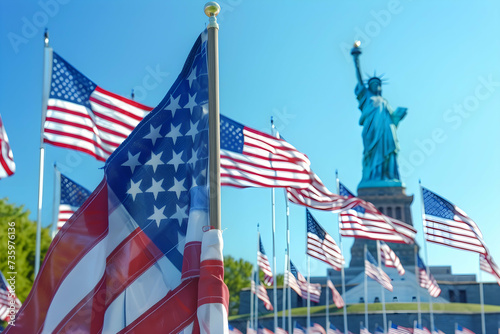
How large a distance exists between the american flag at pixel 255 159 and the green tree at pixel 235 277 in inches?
3065

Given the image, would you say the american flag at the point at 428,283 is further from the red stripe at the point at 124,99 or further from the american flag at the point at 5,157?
the american flag at the point at 5,157

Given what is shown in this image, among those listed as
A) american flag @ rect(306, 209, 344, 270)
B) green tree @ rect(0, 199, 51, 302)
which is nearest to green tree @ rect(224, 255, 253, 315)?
green tree @ rect(0, 199, 51, 302)

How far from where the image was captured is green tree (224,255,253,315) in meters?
92.1

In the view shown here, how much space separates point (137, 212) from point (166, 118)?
1307 millimetres

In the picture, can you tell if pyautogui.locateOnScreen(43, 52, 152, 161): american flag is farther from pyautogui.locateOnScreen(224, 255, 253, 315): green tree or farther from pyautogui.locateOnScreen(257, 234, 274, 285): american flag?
pyautogui.locateOnScreen(224, 255, 253, 315): green tree

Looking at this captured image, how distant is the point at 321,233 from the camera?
30.1 m

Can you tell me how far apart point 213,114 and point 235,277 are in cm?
8786

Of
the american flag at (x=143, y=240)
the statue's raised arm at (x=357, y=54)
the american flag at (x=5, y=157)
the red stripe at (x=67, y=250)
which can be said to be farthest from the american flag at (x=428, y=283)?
the statue's raised arm at (x=357, y=54)

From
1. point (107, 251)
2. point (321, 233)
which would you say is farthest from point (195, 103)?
point (321, 233)

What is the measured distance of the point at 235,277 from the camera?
94312 mm

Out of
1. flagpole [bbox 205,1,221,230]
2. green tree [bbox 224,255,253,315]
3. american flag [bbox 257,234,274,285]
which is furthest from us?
green tree [bbox 224,255,253,315]

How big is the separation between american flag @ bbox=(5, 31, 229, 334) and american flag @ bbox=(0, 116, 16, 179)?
3176mm

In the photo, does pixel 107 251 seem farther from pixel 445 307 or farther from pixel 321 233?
pixel 445 307

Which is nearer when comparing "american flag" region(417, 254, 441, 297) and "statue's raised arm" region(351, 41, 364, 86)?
"american flag" region(417, 254, 441, 297)
